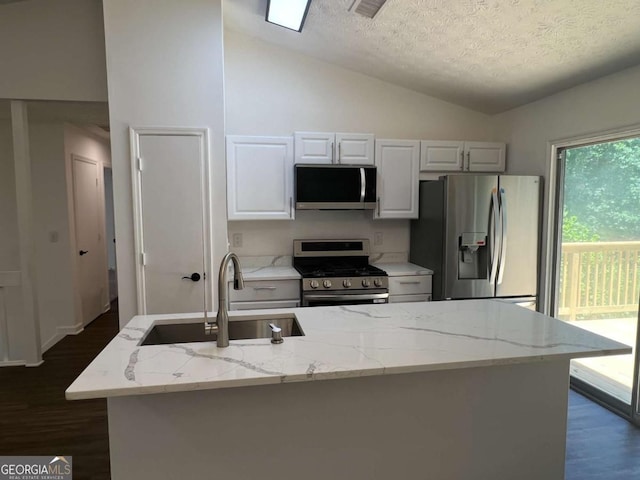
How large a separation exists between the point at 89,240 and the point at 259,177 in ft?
9.14

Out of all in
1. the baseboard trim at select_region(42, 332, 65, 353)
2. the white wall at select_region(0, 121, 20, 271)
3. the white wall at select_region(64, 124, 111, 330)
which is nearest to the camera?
the white wall at select_region(0, 121, 20, 271)

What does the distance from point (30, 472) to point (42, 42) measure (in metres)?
3.11

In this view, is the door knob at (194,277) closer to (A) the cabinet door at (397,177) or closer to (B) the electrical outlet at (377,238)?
(A) the cabinet door at (397,177)

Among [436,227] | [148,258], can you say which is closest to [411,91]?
[436,227]

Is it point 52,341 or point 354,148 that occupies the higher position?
point 354,148

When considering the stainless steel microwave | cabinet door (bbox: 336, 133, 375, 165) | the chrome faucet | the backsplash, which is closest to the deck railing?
the backsplash

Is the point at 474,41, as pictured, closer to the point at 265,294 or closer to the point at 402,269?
the point at 402,269

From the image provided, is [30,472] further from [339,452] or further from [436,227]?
[436,227]

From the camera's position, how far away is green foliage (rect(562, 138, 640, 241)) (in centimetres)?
278

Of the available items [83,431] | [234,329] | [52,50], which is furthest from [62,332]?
[234,329]

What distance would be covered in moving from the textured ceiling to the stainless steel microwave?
0.99m

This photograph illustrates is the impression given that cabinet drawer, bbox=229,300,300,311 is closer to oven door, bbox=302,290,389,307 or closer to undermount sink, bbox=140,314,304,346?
oven door, bbox=302,290,389,307

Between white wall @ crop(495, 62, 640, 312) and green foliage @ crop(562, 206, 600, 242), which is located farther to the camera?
green foliage @ crop(562, 206, 600, 242)

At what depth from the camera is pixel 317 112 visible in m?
3.78
